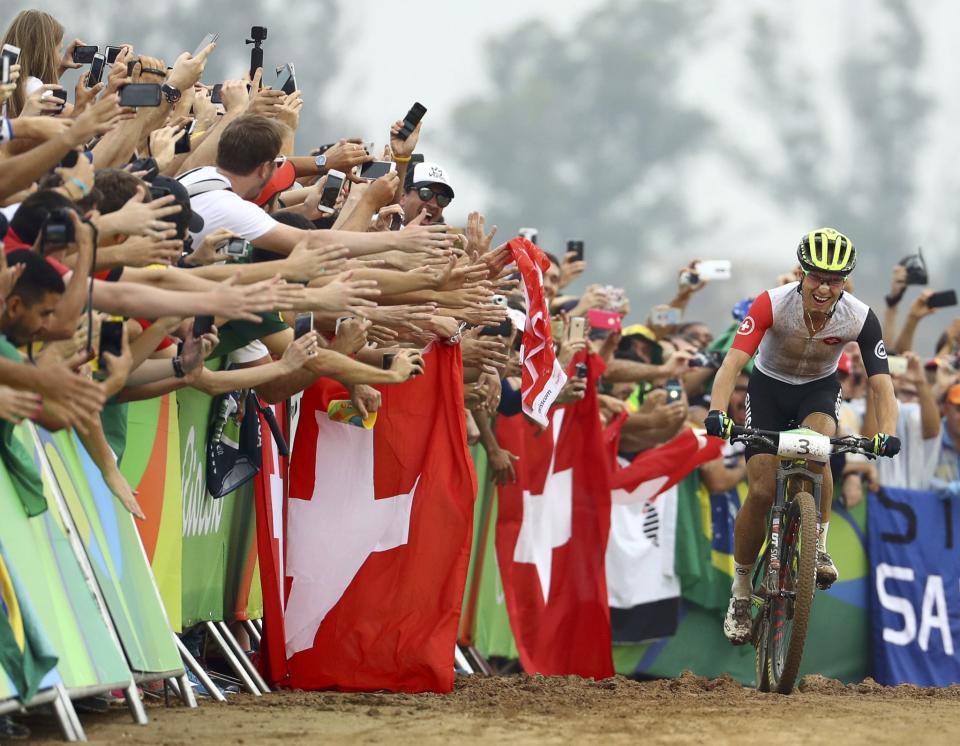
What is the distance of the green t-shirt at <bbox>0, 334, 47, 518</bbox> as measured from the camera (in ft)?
22.2

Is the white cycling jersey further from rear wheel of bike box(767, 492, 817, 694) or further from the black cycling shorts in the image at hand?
rear wheel of bike box(767, 492, 817, 694)

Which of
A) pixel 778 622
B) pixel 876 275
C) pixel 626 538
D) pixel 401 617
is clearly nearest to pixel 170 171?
pixel 401 617

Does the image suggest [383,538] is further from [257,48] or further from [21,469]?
[21,469]

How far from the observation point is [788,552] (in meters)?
10.1

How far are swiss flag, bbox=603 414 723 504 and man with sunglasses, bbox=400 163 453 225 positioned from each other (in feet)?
12.7

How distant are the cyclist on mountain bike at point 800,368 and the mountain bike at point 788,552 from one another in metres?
0.16

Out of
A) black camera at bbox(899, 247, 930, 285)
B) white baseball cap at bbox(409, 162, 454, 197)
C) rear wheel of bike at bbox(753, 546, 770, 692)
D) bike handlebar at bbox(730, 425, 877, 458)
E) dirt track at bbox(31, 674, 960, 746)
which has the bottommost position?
dirt track at bbox(31, 674, 960, 746)

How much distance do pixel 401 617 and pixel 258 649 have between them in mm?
1142

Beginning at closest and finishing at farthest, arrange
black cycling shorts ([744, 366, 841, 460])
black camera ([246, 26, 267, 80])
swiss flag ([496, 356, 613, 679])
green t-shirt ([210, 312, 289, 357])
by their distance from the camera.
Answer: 1. green t-shirt ([210, 312, 289, 357])
2. black camera ([246, 26, 267, 80])
3. black cycling shorts ([744, 366, 841, 460])
4. swiss flag ([496, 356, 613, 679])

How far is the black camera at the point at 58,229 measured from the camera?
263 inches

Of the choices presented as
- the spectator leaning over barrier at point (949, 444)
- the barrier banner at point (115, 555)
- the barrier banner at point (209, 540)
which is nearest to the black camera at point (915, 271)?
the spectator leaning over barrier at point (949, 444)

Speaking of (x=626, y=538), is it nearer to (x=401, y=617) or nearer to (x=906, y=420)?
(x=906, y=420)

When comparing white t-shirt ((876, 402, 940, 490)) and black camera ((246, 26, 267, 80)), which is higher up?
black camera ((246, 26, 267, 80))

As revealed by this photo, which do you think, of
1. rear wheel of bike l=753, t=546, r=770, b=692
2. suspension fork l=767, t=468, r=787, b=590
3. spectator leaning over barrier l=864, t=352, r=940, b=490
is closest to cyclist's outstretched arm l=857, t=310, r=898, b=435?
suspension fork l=767, t=468, r=787, b=590
